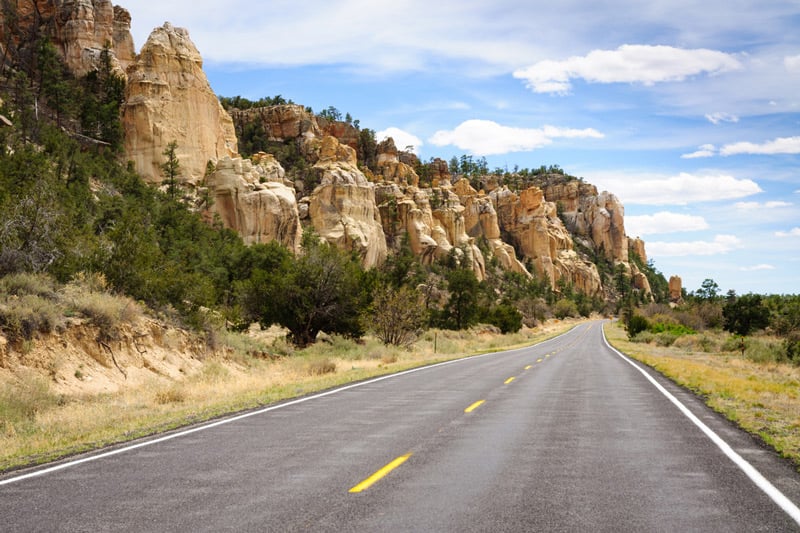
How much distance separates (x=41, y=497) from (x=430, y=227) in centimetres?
10742

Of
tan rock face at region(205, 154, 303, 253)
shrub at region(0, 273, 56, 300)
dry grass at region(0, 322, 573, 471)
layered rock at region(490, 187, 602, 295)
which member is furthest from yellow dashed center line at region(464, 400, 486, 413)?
layered rock at region(490, 187, 602, 295)

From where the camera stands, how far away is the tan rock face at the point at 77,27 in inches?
3209

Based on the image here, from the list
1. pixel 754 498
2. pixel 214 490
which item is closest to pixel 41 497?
pixel 214 490

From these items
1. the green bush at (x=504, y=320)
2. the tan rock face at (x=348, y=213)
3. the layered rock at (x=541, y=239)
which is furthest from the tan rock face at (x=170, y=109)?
the layered rock at (x=541, y=239)

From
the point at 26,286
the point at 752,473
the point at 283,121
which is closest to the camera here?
the point at 752,473

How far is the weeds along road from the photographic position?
5121 mm

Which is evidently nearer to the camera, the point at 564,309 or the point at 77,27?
the point at 77,27

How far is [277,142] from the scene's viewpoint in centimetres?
11288

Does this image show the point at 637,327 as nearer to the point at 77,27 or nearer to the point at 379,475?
the point at 379,475

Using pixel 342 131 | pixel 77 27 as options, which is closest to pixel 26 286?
pixel 77 27

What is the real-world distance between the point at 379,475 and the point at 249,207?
69383 mm

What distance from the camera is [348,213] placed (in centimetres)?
8881

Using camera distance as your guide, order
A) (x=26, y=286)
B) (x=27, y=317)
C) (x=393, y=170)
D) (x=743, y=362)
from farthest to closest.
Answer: (x=393, y=170), (x=743, y=362), (x=26, y=286), (x=27, y=317)

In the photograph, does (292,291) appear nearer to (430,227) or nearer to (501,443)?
(501,443)
